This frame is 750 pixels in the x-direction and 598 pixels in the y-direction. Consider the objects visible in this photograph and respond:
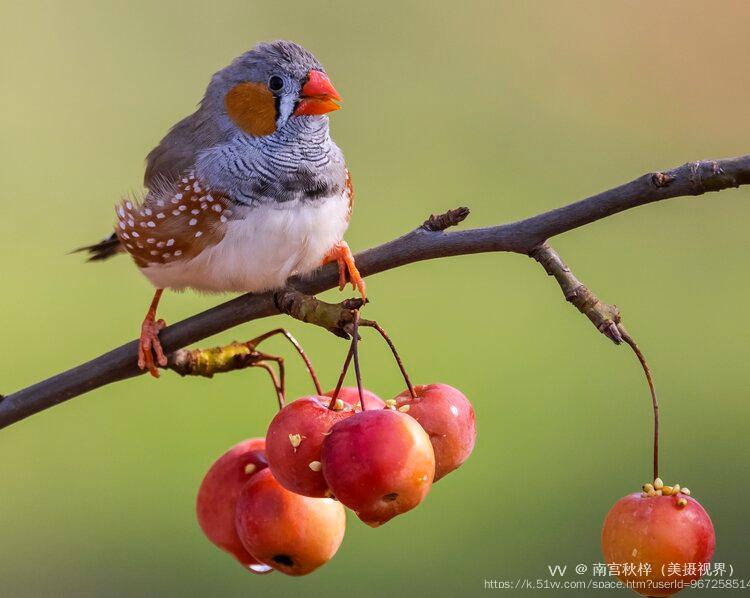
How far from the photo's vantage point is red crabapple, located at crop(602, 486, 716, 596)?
1.61 metres

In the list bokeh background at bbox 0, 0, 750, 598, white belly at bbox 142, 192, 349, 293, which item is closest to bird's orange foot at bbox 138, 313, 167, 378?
white belly at bbox 142, 192, 349, 293

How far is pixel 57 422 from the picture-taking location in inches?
196

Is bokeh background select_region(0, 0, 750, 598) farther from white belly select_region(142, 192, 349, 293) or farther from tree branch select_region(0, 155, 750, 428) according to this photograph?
tree branch select_region(0, 155, 750, 428)

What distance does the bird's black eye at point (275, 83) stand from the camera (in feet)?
8.01

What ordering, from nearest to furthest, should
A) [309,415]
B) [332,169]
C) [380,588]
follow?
[309,415], [332,169], [380,588]

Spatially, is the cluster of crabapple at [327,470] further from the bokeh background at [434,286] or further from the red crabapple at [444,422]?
the bokeh background at [434,286]

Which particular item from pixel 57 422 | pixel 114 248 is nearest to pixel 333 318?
pixel 114 248

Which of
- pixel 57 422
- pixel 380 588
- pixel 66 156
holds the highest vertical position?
pixel 66 156

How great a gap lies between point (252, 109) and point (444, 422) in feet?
3.61

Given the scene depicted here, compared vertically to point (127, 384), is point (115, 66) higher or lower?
higher

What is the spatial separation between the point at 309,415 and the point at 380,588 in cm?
257

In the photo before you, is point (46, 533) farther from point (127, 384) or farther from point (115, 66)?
point (115, 66)

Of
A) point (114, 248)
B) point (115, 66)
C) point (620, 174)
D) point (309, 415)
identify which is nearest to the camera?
point (309, 415)

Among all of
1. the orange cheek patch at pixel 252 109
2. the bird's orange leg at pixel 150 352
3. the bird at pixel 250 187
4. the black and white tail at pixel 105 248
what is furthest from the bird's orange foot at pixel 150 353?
the black and white tail at pixel 105 248
